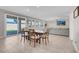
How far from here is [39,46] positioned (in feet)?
8.64

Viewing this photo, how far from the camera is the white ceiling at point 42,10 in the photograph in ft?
8.29

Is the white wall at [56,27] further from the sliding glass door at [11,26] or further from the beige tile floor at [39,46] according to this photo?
the sliding glass door at [11,26]

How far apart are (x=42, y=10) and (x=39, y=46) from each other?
91 cm

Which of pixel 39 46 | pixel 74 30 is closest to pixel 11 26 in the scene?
pixel 39 46

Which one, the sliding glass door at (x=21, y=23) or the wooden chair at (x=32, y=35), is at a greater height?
the sliding glass door at (x=21, y=23)

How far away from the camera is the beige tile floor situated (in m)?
2.51

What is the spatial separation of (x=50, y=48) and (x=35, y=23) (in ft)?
2.45

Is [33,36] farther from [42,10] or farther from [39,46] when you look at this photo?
[42,10]

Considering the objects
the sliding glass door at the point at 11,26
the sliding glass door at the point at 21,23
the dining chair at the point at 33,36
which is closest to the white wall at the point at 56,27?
the dining chair at the point at 33,36

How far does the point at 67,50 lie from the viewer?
2.50m

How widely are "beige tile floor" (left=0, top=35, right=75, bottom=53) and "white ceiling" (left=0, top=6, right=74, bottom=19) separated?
0.59 m

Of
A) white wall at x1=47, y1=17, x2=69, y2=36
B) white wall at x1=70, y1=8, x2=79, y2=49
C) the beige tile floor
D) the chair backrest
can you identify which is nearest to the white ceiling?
white wall at x1=47, y1=17, x2=69, y2=36

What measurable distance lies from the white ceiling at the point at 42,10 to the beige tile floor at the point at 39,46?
0.59 meters
